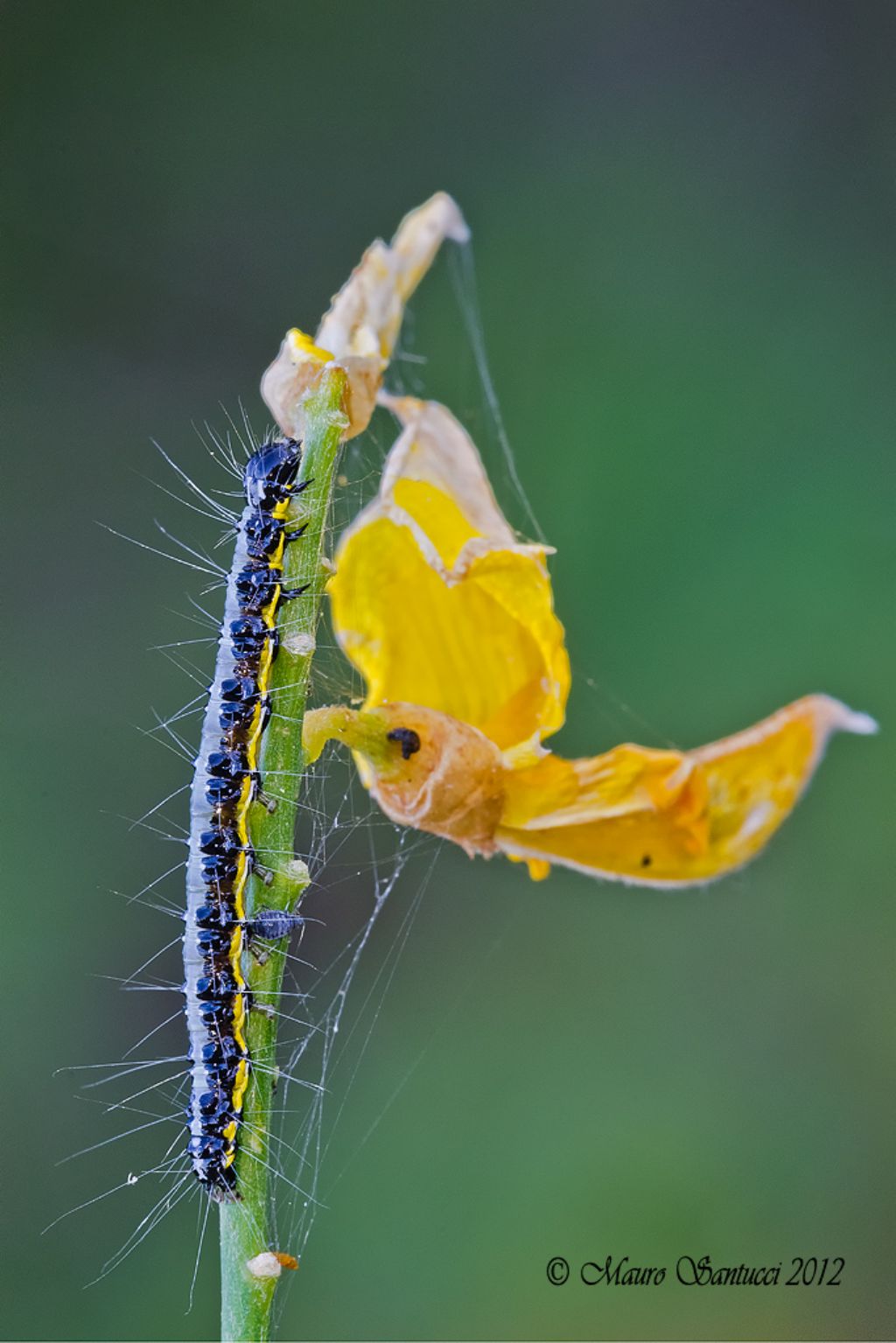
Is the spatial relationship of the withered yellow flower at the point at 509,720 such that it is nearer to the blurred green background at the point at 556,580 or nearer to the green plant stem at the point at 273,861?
the green plant stem at the point at 273,861

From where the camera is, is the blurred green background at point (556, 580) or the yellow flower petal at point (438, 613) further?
the blurred green background at point (556, 580)

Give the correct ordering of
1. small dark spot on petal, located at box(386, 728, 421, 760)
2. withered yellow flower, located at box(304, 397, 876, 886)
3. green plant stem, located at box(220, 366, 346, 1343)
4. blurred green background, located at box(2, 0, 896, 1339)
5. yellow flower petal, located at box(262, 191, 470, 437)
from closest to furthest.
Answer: green plant stem, located at box(220, 366, 346, 1343)
yellow flower petal, located at box(262, 191, 470, 437)
small dark spot on petal, located at box(386, 728, 421, 760)
withered yellow flower, located at box(304, 397, 876, 886)
blurred green background, located at box(2, 0, 896, 1339)

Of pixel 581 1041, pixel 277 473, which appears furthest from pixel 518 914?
pixel 277 473

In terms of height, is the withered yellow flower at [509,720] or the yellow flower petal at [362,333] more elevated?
the yellow flower petal at [362,333]

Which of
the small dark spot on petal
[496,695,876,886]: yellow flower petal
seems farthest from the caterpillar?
[496,695,876,886]: yellow flower petal

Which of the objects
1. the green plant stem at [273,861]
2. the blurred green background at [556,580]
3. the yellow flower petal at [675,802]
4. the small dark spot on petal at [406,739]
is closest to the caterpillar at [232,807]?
the green plant stem at [273,861]

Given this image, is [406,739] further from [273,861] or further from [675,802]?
[675,802]

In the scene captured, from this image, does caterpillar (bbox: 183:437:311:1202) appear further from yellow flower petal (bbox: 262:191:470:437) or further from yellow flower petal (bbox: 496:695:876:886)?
yellow flower petal (bbox: 496:695:876:886)
